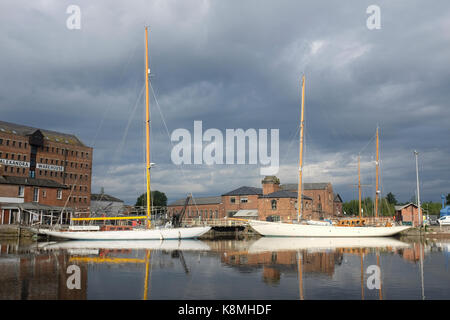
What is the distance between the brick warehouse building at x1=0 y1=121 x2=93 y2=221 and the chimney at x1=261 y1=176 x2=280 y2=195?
133 ft

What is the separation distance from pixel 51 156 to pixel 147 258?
6136 cm

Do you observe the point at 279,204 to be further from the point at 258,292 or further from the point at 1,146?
the point at 258,292

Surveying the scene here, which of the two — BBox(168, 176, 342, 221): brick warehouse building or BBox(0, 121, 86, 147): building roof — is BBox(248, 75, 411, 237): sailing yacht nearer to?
BBox(168, 176, 342, 221): brick warehouse building

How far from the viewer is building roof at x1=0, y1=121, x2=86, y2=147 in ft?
243

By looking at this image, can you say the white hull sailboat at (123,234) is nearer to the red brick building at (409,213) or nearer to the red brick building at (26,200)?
the red brick building at (26,200)

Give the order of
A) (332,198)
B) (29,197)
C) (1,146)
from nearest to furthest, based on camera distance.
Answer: (29,197), (1,146), (332,198)

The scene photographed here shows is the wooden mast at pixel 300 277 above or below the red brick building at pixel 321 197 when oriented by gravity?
below

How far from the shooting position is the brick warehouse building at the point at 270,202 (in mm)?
75500

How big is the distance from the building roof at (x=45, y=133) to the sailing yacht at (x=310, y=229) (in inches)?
2020

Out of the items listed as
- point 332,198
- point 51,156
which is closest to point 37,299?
point 51,156

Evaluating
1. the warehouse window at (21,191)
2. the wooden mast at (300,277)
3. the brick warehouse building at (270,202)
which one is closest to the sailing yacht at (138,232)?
the warehouse window at (21,191)
